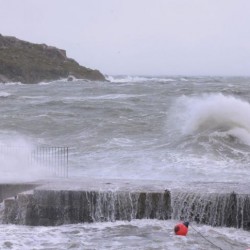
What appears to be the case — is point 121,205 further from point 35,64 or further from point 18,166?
point 35,64

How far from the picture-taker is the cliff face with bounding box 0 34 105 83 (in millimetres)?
70750

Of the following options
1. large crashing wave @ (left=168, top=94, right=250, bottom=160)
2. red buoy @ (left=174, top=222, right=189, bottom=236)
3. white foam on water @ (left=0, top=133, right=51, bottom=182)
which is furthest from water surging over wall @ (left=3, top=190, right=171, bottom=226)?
large crashing wave @ (left=168, top=94, right=250, bottom=160)

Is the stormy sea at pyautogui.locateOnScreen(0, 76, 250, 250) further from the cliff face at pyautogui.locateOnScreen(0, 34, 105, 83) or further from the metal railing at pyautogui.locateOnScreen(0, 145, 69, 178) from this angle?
the cliff face at pyautogui.locateOnScreen(0, 34, 105, 83)

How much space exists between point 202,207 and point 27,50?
79.8m

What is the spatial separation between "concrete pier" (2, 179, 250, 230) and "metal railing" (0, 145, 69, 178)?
2606 mm

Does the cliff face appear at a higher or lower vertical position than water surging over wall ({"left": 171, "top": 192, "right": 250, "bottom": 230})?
higher

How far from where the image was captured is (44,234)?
7906mm

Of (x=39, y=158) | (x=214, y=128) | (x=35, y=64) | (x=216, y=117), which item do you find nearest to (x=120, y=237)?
(x=39, y=158)

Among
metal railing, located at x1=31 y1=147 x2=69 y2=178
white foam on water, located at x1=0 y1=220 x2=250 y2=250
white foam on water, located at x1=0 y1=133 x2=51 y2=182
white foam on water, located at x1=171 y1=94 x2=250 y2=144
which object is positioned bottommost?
white foam on water, located at x1=0 y1=220 x2=250 y2=250

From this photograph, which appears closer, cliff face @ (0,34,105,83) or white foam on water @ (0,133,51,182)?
white foam on water @ (0,133,51,182)

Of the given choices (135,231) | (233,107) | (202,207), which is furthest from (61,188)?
(233,107)

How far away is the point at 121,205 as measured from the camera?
8.62 metres

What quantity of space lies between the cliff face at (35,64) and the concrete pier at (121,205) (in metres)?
60.0

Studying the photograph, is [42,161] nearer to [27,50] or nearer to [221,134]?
[221,134]
